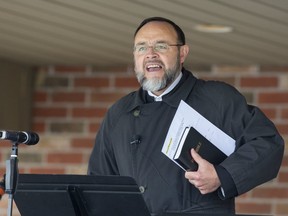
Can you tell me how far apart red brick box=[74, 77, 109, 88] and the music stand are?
3139mm

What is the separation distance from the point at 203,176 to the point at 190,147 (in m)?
0.12

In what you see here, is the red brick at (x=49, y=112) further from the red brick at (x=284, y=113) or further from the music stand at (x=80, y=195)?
the music stand at (x=80, y=195)

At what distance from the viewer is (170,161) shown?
4223mm

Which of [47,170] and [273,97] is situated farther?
[47,170]

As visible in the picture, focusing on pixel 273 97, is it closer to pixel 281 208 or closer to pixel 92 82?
pixel 281 208

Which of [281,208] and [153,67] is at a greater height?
[153,67]

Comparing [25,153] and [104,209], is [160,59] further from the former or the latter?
[25,153]

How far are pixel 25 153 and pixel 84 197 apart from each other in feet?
11.2

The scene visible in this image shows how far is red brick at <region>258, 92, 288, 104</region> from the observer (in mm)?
6733

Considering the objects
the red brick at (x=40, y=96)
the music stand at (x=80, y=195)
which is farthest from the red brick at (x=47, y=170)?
the music stand at (x=80, y=195)

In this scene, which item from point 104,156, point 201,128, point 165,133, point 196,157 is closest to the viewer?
point 196,157

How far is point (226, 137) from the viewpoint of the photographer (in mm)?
4188

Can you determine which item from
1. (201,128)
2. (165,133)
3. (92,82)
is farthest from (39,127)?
(201,128)

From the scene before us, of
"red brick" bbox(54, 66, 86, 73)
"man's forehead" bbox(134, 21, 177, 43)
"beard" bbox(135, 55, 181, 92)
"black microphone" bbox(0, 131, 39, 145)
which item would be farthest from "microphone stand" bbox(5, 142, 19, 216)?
"red brick" bbox(54, 66, 86, 73)
